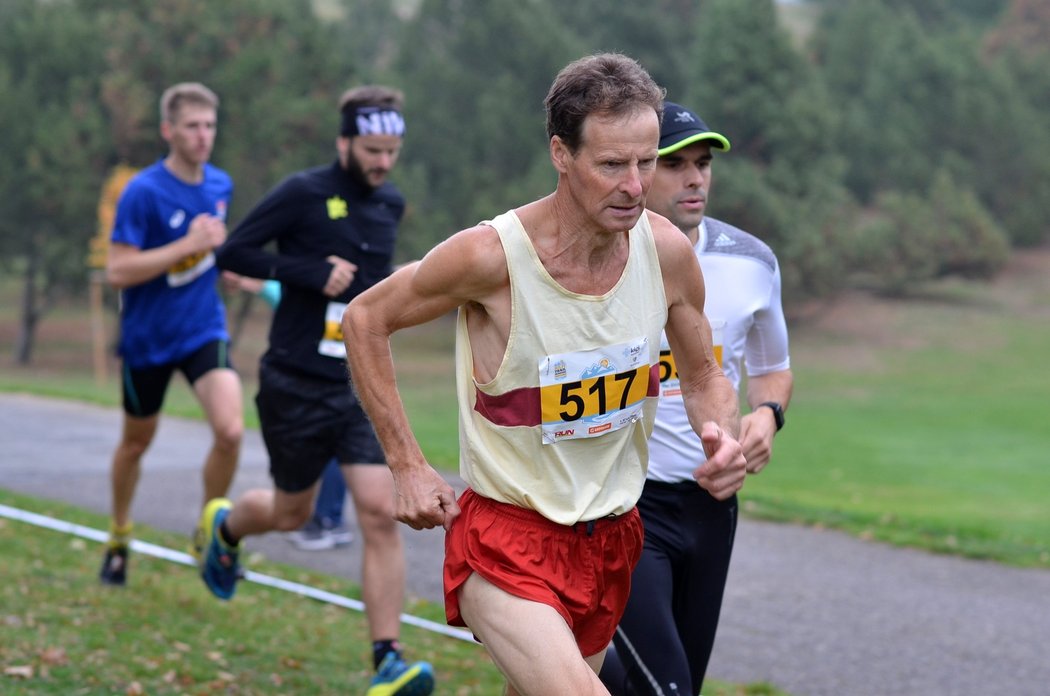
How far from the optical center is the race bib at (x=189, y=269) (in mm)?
7316

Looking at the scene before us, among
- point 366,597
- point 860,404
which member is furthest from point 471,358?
point 860,404

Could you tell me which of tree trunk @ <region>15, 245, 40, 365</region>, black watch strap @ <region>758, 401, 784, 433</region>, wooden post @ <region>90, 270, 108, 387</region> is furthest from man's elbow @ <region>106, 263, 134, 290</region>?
tree trunk @ <region>15, 245, 40, 365</region>

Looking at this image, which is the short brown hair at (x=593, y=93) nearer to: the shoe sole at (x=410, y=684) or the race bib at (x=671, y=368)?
the race bib at (x=671, y=368)

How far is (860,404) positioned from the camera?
27.6 meters

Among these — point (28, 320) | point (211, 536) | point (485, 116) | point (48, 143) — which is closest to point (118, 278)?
point (211, 536)

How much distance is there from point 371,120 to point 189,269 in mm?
1666

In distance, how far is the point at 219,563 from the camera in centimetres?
661

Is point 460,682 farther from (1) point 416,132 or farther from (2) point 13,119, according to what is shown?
(1) point 416,132

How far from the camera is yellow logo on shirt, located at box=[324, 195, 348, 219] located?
20.8 feet

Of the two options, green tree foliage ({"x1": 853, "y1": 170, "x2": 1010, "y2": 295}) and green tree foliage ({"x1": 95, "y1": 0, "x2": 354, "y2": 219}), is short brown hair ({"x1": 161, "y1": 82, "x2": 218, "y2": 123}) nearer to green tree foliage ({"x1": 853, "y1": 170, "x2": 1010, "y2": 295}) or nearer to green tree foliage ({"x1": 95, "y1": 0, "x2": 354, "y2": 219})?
green tree foliage ({"x1": 95, "y1": 0, "x2": 354, "y2": 219})

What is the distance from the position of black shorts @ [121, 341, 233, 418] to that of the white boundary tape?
1085 millimetres

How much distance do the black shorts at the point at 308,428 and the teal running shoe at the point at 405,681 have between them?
1.07m

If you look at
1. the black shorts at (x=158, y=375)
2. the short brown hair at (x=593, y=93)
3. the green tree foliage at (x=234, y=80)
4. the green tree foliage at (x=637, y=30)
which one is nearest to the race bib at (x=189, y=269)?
the black shorts at (x=158, y=375)

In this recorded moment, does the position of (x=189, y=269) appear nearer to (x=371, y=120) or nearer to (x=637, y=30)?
(x=371, y=120)
